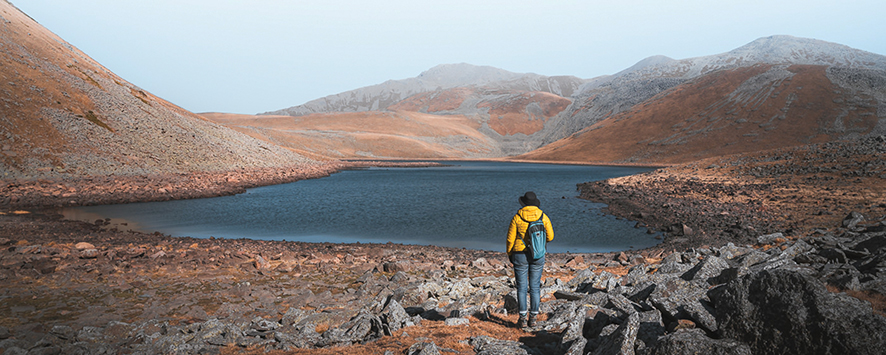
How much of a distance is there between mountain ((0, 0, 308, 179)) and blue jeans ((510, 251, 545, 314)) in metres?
44.7

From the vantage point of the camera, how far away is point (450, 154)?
164 meters

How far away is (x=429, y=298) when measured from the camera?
10734 millimetres

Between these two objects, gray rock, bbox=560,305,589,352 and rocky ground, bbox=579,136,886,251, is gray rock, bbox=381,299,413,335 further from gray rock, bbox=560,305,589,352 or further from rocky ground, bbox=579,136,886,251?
rocky ground, bbox=579,136,886,251

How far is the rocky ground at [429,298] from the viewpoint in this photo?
5.34 m

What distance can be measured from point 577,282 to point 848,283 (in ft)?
19.3

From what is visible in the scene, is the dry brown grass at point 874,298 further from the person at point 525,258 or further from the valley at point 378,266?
the person at point 525,258

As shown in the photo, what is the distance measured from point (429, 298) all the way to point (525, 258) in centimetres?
342

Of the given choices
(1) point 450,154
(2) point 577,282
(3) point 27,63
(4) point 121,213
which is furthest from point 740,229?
(1) point 450,154

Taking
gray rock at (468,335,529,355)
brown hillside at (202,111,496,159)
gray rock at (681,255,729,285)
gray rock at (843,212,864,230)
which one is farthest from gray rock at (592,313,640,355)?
brown hillside at (202,111,496,159)

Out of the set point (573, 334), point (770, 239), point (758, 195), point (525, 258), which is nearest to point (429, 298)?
point (525, 258)

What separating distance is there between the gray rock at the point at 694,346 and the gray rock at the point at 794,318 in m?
0.40

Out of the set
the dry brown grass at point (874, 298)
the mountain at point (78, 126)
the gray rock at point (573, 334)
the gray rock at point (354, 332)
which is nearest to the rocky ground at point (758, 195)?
the dry brown grass at point (874, 298)

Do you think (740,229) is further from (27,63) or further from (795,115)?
(795,115)

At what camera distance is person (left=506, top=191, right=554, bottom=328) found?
8055 mm
